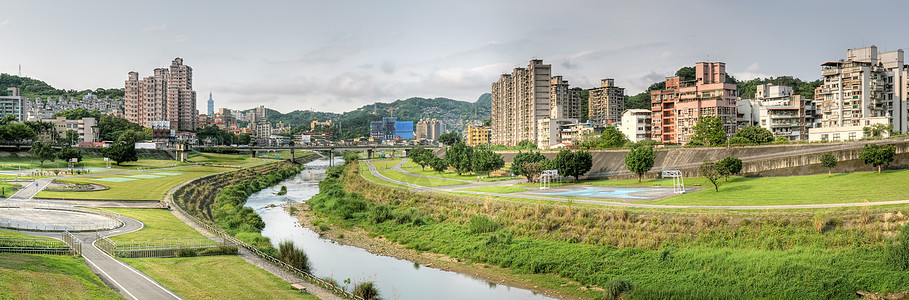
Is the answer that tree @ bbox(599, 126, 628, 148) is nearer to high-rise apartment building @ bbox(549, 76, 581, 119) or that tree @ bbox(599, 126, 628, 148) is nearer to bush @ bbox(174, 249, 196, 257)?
high-rise apartment building @ bbox(549, 76, 581, 119)

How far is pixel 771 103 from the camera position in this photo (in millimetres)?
90000

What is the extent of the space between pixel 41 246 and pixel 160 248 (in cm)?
544

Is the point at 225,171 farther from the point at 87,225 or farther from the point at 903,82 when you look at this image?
the point at 903,82

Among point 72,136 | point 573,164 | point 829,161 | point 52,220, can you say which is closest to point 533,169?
point 573,164

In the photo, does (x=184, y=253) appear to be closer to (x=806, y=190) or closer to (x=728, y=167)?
(x=806, y=190)

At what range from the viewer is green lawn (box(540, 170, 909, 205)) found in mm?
35125

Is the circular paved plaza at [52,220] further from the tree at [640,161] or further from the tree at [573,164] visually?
the tree at [640,161]

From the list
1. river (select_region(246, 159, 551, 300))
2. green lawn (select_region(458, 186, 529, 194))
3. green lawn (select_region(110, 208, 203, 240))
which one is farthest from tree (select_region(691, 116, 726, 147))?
green lawn (select_region(110, 208, 203, 240))

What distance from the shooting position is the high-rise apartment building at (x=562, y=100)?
139625mm

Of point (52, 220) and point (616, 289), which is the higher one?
point (52, 220)

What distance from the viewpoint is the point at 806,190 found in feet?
128

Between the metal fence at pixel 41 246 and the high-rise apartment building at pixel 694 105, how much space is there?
7961 centimetres

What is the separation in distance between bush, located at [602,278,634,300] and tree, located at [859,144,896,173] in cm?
2897

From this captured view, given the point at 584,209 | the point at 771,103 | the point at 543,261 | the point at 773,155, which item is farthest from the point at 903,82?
the point at 543,261
